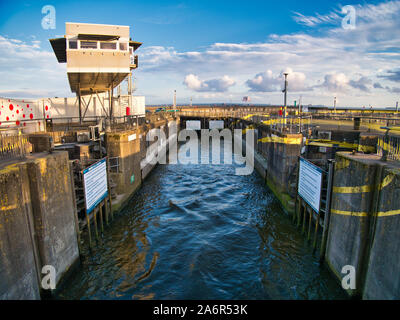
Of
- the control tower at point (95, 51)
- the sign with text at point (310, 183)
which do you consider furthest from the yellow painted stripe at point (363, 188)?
the control tower at point (95, 51)

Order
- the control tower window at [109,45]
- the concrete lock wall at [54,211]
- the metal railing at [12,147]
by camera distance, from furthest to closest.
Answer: the control tower window at [109,45] → the metal railing at [12,147] → the concrete lock wall at [54,211]

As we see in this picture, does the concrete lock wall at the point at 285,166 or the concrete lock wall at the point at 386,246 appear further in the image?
the concrete lock wall at the point at 285,166

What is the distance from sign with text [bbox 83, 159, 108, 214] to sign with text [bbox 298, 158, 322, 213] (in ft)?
34.9

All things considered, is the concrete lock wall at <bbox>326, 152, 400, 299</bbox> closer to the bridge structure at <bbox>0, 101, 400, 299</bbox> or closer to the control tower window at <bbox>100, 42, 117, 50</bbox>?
the bridge structure at <bbox>0, 101, 400, 299</bbox>

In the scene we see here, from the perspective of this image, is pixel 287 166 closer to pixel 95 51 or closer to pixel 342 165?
pixel 342 165

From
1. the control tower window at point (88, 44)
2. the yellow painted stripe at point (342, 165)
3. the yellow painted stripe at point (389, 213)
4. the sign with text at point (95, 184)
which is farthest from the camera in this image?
the control tower window at point (88, 44)

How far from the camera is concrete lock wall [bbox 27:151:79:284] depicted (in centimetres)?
825

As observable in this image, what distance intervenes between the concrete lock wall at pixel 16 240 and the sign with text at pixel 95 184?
410cm

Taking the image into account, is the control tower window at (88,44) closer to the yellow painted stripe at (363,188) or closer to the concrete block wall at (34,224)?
the concrete block wall at (34,224)

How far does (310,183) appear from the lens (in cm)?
1285

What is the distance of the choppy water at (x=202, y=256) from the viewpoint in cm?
980

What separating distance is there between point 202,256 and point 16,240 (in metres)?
7.64
